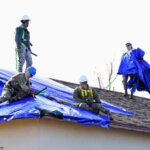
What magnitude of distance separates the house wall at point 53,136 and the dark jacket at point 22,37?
3.75 m

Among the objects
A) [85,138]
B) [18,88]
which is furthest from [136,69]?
[18,88]

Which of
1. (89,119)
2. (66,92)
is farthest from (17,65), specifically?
(89,119)

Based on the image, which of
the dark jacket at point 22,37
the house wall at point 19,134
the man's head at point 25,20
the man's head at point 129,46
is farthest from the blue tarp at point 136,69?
the house wall at point 19,134

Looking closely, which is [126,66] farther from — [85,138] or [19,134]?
[19,134]

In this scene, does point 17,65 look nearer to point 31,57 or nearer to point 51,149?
point 31,57

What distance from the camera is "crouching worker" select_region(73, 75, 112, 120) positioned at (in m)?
12.4

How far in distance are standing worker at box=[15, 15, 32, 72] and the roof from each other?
8.70 ft

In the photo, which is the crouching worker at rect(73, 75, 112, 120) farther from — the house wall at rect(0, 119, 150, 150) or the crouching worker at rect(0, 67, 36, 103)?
the crouching worker at rect(0, 67, 36, 103)

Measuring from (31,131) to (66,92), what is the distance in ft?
12.8

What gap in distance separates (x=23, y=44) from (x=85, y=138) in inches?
159

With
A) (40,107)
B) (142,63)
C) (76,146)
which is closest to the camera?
(40,107)

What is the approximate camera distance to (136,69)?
1759cm

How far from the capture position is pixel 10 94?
11.8 meters

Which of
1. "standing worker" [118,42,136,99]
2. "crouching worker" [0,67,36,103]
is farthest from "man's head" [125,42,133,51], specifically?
"crouching worker" [0,67,36,103]
